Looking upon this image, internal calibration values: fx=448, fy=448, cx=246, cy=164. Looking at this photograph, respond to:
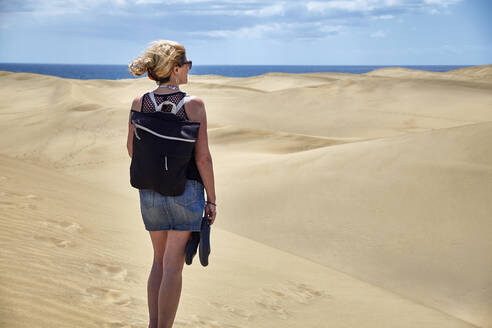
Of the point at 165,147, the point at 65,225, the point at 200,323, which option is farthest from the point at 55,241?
the point at 165,147

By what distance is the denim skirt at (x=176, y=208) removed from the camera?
2371 mm

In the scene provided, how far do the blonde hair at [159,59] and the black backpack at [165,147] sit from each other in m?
0.17

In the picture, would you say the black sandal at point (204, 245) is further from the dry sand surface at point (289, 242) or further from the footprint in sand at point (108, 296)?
the footprint in sand at point (108, 296)

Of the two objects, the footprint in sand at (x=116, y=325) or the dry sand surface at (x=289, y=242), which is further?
the dry sand surface at (x=289, y=242)

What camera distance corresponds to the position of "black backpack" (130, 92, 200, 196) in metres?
2.27

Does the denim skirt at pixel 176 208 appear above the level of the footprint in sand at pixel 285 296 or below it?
above

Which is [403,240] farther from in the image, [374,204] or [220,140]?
[220,140]

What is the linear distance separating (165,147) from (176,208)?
34 centimetres

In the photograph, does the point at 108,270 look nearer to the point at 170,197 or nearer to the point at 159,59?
the point at 170,197

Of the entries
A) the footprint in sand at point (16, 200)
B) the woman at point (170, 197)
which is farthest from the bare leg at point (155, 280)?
the footprint in sand at point (16, 200)

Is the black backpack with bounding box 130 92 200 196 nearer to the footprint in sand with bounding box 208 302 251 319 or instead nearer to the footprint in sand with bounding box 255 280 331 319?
the footprint in sand with bounding box 208 302 251 319

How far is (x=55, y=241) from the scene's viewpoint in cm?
430

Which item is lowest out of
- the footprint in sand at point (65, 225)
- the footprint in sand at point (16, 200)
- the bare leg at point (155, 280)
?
the footprint in sand at point (65, 225)

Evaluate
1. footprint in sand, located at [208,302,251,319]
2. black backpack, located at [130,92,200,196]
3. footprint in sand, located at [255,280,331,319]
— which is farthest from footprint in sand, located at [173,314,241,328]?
black backpack, located at [130,92,200,196]
